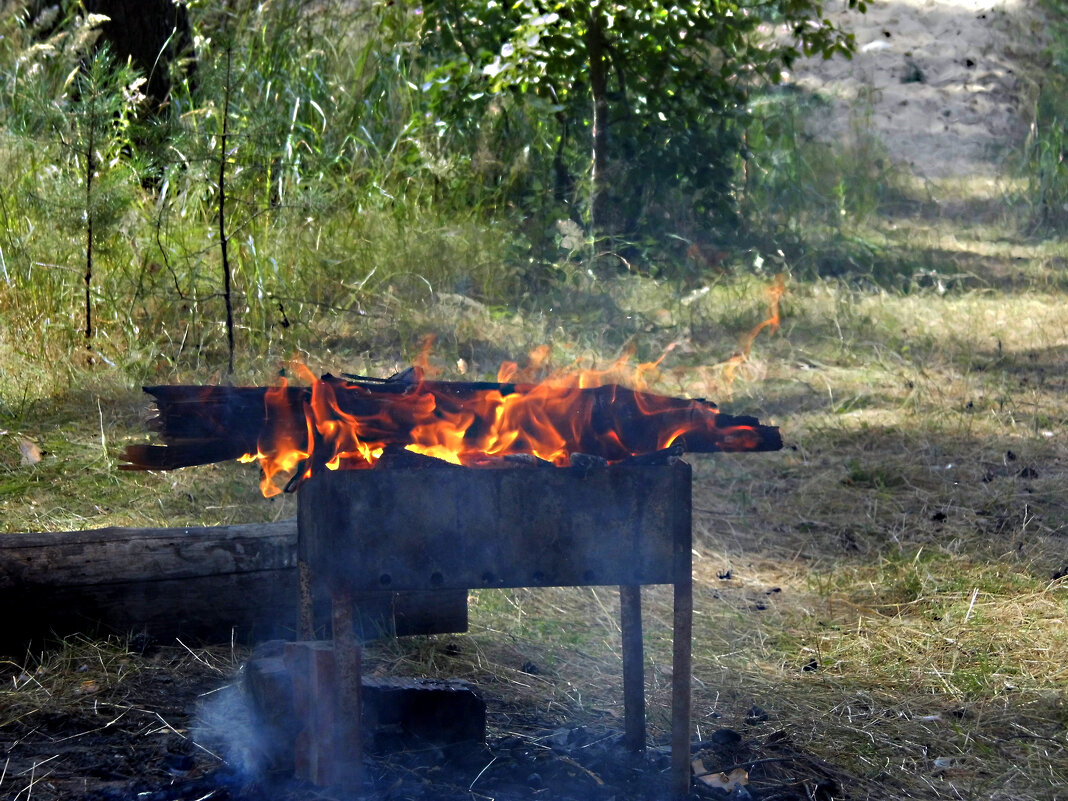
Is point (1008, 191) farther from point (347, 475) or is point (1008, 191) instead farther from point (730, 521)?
point (347, 475)

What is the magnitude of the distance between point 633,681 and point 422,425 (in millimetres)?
863

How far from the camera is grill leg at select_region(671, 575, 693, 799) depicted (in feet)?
7.96

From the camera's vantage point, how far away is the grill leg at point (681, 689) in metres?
2.43

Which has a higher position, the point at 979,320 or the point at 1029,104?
the point at 1029,104

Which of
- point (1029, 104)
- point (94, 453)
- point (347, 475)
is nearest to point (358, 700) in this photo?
point (347, 475)

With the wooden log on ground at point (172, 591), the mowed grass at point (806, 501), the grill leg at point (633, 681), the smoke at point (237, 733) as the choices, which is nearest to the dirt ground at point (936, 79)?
the mowed grass at point (806, 501)

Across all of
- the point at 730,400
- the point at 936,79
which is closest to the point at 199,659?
the point at 730,400

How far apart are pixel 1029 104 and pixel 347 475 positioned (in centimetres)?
1109

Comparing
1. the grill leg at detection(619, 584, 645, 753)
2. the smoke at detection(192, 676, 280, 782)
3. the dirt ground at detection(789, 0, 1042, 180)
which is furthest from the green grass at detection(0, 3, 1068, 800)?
the dirt ground at detection(789, 0, 1042, 180)

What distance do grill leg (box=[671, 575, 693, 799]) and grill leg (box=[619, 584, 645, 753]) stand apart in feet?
0.92

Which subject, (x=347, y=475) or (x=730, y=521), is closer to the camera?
(x=347, y=475)

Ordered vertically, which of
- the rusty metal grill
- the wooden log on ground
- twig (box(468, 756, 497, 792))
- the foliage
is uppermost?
the foliage

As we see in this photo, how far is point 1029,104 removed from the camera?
37.7 feet

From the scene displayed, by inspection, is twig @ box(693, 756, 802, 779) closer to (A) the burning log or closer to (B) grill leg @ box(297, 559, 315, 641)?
(A) the burning log
